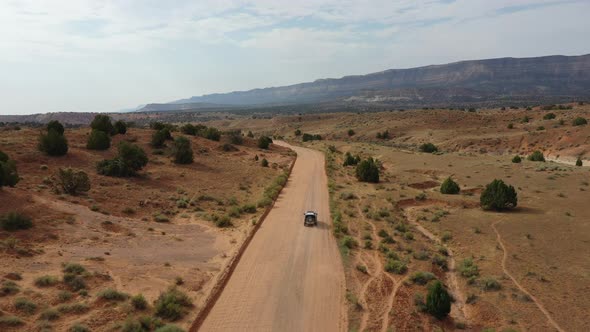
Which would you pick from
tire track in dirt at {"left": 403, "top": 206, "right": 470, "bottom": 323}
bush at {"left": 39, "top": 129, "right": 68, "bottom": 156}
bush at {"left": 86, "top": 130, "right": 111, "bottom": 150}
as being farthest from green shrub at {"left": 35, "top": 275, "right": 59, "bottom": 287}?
bush at {"left": 86, "top": 130, "right": 111, "bottom": 150}

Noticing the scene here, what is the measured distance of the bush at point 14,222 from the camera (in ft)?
62.3

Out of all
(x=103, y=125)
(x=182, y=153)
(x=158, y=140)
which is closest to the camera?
(x=182, y=153)

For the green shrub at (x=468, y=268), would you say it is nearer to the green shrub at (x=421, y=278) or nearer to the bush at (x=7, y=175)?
the green shrub at (x=421, y=278)

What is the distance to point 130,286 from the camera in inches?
617

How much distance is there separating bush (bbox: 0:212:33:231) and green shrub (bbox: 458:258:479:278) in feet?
68.4

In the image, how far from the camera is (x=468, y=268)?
1917 centimetres

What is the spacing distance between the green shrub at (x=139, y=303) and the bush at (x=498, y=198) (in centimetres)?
2393

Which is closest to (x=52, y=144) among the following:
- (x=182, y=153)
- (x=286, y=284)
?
(x=182, y=153)

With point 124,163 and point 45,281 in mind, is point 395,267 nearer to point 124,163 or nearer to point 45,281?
point 45,281

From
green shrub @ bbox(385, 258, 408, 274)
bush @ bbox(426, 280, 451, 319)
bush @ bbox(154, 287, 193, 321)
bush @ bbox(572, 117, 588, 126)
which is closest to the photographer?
bush @ bbox(154, 287, 193, 321)

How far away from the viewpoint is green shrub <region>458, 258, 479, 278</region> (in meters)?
18.7

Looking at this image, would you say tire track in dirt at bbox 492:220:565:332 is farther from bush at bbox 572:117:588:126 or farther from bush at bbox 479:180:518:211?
bush at bbox 572:117:588:126

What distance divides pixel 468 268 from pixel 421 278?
2.79 m

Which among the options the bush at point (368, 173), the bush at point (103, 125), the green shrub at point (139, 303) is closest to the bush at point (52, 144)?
the bush at point (103, 125)
